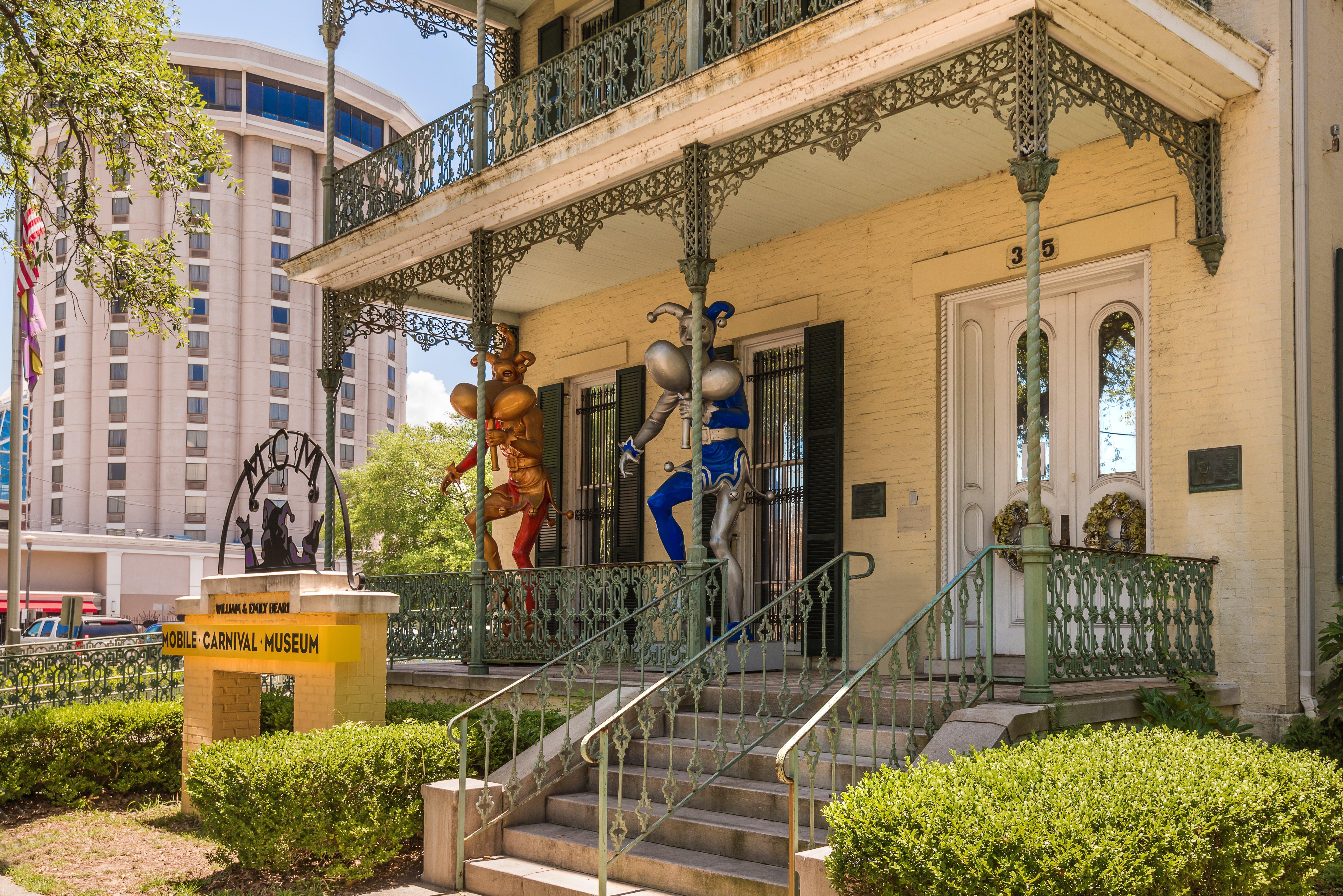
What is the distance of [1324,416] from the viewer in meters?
8.23

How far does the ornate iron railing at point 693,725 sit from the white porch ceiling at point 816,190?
326 centimetres

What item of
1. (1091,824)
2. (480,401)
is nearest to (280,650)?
(480,401)

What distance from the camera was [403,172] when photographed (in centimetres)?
1199

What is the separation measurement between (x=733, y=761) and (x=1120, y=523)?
3.95 m

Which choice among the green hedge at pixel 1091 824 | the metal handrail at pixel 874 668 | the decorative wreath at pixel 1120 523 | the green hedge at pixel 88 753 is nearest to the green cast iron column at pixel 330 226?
the green hedge at pixel 88 753

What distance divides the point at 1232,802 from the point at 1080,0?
449 centimetres

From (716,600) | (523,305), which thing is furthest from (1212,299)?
(523,305)

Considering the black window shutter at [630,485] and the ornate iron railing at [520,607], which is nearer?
the ornate iron railing at [520,607]

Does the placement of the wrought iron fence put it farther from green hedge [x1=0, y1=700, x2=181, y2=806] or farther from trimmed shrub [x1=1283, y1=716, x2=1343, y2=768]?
trimmed shrub [x1=1283, y1=716, x2=1343, y2=768]

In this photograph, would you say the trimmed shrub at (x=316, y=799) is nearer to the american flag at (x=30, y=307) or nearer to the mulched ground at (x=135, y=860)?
the mulched ground at (x=135, y=860)

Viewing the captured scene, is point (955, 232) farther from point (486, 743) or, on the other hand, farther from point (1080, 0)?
point (486, 743)

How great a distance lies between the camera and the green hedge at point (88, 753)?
1011 cm

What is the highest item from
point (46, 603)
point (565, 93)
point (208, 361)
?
point (208, 361)

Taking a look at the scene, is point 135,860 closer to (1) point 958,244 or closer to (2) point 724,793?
(2) point 724,793
